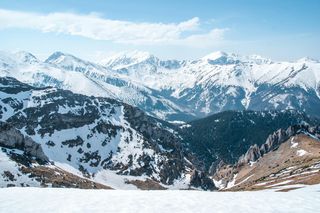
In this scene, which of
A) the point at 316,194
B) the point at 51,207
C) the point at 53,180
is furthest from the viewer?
the point at 53,180

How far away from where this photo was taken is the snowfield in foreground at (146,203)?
34875 mm

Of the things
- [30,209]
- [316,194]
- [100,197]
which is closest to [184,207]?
[100,197]

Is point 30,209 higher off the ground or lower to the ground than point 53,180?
higher

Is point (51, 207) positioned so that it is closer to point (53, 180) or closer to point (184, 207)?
point (184, 207)

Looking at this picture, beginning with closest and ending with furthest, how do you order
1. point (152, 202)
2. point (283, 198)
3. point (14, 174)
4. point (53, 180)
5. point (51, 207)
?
point (51, 207) → point (152, 202) → point (283, 198) → point (14, 174) → point (53, 180)

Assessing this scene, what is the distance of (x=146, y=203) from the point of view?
3756 centimetres

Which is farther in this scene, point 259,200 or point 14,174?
point 14,174

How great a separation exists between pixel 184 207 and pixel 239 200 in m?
7.14

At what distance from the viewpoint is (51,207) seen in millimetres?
35656

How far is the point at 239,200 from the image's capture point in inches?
1578

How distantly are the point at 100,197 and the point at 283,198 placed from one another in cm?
1836

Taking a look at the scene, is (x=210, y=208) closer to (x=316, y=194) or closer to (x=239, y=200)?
(x=239, y=200)

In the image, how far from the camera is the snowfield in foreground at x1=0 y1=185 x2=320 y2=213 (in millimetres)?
34875

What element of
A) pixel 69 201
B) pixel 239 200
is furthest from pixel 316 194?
pixel 69 201
